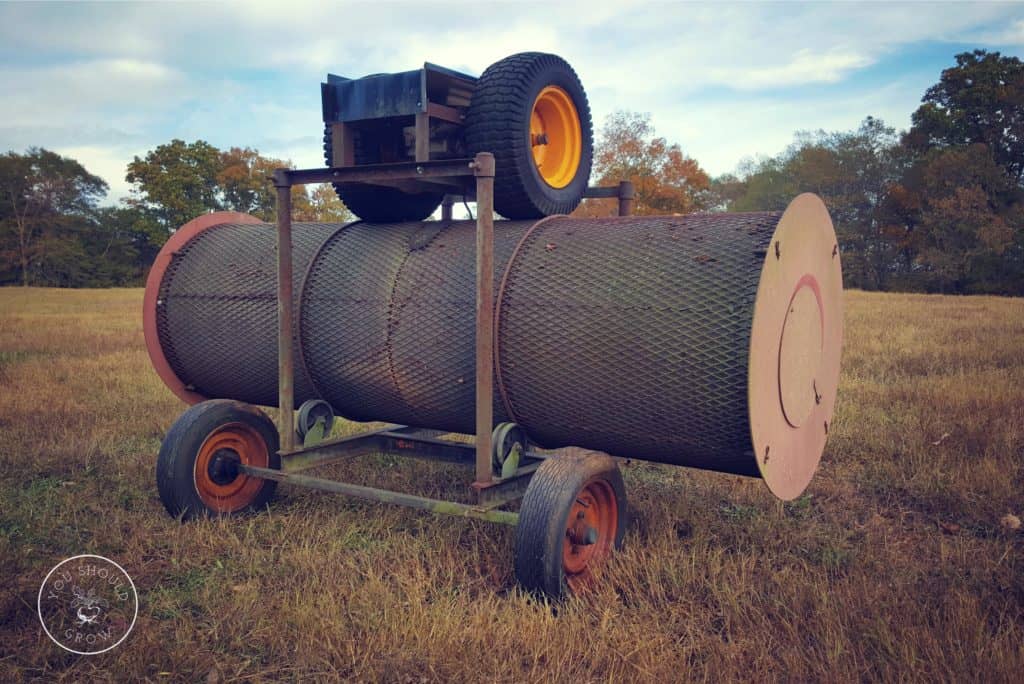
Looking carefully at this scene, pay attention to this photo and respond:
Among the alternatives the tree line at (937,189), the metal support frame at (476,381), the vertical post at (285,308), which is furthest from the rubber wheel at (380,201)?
the tree line at (937,189)

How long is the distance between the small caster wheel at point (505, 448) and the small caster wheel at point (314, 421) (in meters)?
1.27

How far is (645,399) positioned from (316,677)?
1.93m

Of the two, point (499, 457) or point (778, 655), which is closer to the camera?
point (778, 655)

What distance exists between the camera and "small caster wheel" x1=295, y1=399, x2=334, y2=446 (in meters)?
4.98

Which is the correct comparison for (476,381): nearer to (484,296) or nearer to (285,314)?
(484,296)

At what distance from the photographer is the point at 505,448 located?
4.33 m

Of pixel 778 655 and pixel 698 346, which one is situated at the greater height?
pixel 698 346

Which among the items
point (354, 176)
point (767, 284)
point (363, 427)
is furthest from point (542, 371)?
point (363, 427)

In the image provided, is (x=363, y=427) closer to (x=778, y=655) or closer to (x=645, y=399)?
(x=645, y=399)

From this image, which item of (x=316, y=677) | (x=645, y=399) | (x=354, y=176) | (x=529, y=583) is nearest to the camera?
(x=316, y=677)

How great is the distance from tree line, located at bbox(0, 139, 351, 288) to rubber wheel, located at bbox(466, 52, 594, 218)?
46399mm

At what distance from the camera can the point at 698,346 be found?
375 cm

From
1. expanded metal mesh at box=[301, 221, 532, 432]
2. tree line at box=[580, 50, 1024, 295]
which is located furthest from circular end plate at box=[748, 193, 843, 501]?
tree line at box=[580, 50, 1024, 295]

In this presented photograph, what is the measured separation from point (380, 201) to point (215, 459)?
1945 millimetres
